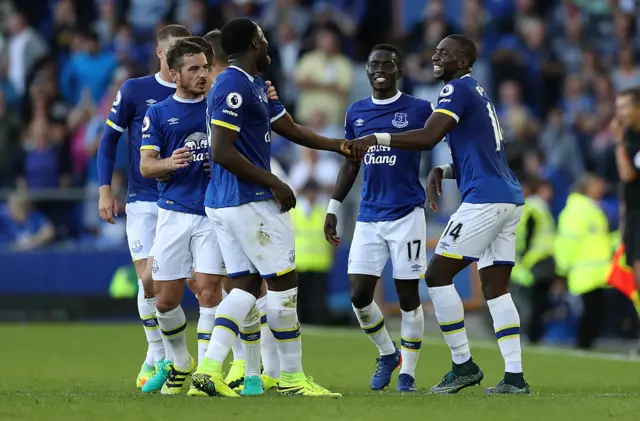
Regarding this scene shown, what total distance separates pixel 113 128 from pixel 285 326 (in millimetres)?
2435

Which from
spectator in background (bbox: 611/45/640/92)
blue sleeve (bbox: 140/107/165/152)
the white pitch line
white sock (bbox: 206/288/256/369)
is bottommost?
the white pitch line

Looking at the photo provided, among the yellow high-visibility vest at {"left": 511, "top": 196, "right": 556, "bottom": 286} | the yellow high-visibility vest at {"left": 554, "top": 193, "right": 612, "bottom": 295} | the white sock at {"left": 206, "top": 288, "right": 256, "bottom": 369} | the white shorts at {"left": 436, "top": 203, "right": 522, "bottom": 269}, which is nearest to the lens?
the white sock at {"left": 206, "top": 288, "right": 256, "bottom": 369}

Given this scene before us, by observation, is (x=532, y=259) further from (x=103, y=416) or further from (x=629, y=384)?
(x=103, y=416)

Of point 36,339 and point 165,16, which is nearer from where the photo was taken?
point 36,339

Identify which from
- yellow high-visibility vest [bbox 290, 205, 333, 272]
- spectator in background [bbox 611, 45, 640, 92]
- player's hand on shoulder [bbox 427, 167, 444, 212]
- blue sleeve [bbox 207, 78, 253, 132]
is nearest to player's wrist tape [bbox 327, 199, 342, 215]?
player's hand on shoulder [bbox 427, 167, 444, 212]

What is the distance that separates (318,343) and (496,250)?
20.9 ft

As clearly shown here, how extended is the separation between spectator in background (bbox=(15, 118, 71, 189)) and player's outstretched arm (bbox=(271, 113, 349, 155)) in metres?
11.6

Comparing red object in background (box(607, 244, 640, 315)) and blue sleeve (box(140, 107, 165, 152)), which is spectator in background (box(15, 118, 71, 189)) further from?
blue sleeve (box(140, 107, 165, 152))

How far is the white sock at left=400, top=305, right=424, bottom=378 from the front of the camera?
31.8ft

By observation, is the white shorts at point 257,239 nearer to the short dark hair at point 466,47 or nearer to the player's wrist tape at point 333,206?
the player's wrist tape at point 333,206

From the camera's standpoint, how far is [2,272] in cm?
1877

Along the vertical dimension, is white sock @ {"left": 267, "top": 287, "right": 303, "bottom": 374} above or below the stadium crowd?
below

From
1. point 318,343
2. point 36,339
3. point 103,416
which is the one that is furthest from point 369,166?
point 36,339

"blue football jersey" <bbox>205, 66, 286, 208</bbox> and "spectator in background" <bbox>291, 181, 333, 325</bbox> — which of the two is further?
"spectator in background" <bbox>291, 181, 333, 325</bbox>
